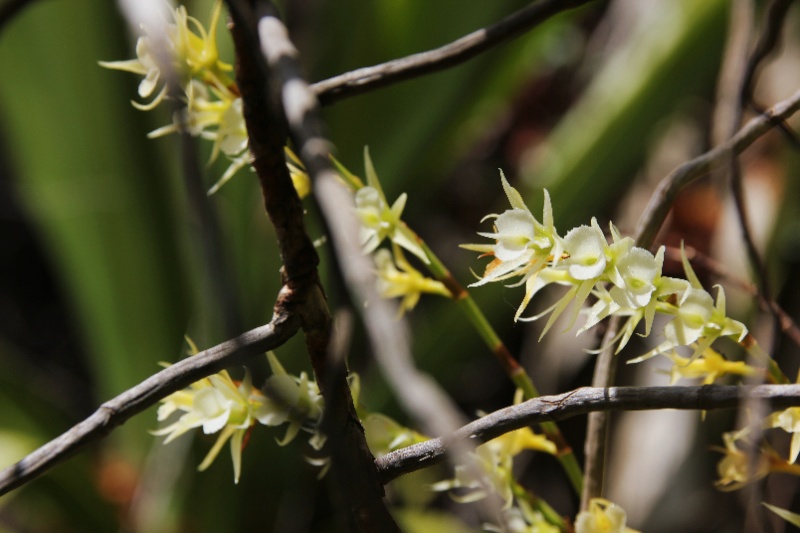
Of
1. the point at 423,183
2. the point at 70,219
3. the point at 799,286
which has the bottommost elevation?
the point at 799,286

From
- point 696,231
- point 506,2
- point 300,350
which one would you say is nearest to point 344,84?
point 300,350

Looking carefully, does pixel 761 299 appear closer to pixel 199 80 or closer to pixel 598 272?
pixel 598 272

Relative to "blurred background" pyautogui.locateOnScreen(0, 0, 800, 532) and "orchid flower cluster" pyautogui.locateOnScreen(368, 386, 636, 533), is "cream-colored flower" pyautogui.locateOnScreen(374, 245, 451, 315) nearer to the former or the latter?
"orchid flower cluster" pyautogui.locateOnScreen(368, 386, 636, 533)

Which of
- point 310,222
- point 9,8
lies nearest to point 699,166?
point 9,8

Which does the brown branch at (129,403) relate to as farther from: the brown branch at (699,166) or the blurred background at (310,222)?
the blurred background at (310,222)

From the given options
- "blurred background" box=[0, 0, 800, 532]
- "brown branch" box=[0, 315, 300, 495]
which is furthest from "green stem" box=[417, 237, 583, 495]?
"blurred background" box=[0, 0, 800, 532]

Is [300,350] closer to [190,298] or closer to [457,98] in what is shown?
[190,298]
